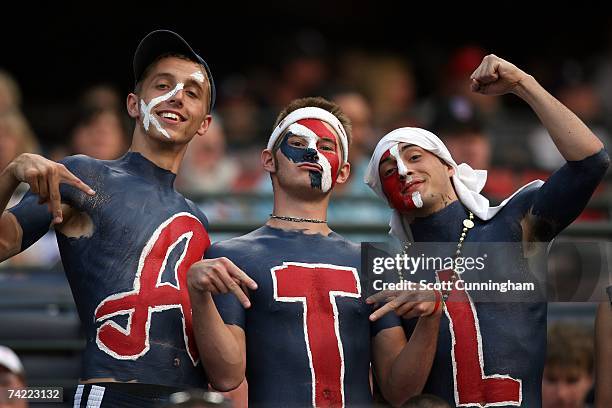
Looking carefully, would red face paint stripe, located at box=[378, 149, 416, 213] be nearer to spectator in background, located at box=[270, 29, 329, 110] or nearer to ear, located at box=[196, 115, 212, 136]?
ear, located at box=[196, 115, 212, 136]

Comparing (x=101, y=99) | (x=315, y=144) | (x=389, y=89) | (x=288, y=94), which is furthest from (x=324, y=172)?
(x=389, y=89)

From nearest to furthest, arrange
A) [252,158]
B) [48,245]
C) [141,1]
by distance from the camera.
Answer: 1. [48,245]
2. [252,158]
3. [141,1]

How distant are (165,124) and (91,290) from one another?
2.49ft

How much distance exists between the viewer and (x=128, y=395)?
502 centimetres

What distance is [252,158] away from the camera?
10086 mm

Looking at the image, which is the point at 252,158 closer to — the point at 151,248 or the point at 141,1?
the point at 141,1

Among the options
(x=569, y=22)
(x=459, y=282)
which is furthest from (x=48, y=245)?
(x=569, y=22)

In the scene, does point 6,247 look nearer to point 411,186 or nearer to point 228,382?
point 228,382

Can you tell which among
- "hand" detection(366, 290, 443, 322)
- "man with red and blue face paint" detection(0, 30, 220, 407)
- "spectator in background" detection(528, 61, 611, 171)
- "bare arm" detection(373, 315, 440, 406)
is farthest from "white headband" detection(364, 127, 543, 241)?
"spectator in background" detection(528, 61, 611, 171)

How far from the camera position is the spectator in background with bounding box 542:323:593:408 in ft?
19.8

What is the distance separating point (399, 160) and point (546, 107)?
0.65m

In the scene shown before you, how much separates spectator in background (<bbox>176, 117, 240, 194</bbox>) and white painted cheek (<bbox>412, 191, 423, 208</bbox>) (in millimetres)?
3624

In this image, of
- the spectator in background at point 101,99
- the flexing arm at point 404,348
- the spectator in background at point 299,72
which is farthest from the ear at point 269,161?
the spectator in background at point 299,72

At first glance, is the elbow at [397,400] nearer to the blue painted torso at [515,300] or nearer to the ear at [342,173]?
the blue painted torso at [515,300]
